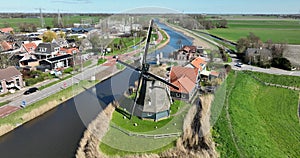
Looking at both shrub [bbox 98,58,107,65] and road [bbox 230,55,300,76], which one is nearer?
road [bbox 230,55,300,76]

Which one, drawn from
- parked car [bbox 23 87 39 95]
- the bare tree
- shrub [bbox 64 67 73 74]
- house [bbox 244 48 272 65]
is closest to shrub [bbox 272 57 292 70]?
house [bbox 244 48 272 65]

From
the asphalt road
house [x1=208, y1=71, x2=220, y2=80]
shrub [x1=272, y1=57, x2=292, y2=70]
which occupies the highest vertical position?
shrub [x1=272, y1=57, x2=292, y2=70]

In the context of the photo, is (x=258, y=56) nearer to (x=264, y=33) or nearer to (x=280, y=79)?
(x=280, y=79)

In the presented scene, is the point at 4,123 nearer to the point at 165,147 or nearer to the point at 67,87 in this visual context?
the point at 67,87

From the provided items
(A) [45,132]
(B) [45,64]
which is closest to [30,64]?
(B) [45,64]

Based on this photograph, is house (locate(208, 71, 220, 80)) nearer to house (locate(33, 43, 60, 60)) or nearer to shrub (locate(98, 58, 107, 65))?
shrub (locate(98, 58, 107, 65))

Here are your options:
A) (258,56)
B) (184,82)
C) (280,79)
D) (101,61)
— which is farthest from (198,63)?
(101,61)

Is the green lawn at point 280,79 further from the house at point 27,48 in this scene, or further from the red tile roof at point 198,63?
the house at point 27,48

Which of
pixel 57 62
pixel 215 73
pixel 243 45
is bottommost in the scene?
pixel 215 73
